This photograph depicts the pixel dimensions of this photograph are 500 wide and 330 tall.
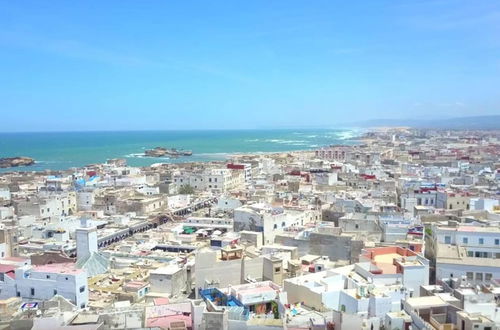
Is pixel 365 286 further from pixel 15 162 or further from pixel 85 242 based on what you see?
pixel 15 162

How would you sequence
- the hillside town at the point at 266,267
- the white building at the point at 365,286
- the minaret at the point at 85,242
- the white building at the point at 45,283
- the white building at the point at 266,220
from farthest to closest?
the white building at the point at 266,220 → the minaret at the point at 85,242 → the white building at the point at 45,283 → the white building at the point at 365,286 → the hillside town at the point at 266,267

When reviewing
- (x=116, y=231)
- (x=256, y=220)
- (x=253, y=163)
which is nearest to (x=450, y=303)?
(x=256, y=220)

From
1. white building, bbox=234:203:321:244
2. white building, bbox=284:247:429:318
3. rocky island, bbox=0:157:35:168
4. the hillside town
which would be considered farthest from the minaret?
rocky island, bbox=0:157:35:168

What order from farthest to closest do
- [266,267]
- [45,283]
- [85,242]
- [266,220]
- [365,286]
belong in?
[266,220] < [85,242] < [266,267] < [45,283] < [365,286]

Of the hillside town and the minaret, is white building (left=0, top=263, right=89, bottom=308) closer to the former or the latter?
the hillside town

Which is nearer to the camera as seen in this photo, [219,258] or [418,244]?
[219,258]

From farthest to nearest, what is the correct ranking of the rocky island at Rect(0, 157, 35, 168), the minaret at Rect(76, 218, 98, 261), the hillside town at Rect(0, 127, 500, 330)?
1. the rocky island at Rect(0, 157, 35, 168)
2. the minaret at Rect(76, 218, 98, 261)
3. the hillside town at Rect(0, 127, 500, 330)

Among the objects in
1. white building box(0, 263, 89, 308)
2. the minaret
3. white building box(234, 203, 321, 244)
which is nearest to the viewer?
white building box(0, 263, 89, 308)

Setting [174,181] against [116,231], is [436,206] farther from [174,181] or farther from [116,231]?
[174,181]

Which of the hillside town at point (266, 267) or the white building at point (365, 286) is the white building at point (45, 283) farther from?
the white building at point (365, 286)

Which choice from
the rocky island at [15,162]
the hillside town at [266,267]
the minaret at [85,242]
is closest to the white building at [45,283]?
the hillside town at [266,267]

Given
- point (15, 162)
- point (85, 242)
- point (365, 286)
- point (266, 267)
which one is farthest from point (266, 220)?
point (15, 162)
